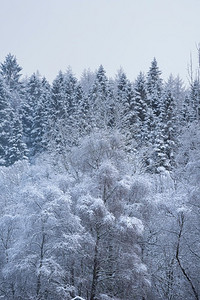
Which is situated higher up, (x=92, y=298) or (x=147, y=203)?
(x=147, y=203)

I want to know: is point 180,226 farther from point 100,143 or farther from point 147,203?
point 100,143

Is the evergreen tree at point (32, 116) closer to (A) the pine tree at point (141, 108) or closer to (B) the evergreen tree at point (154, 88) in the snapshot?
(A) the pine tree at point (141, 108)

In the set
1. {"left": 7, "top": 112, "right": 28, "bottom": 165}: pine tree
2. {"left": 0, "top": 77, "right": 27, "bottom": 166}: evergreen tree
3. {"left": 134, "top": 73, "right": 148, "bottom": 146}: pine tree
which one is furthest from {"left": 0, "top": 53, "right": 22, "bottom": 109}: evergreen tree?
{"left": 134, "top": 73, "right": 148, "bottom": 146}: pine tree

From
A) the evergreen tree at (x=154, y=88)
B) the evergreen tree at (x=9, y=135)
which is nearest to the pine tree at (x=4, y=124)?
the evergreen tree at (x=9, y=135)

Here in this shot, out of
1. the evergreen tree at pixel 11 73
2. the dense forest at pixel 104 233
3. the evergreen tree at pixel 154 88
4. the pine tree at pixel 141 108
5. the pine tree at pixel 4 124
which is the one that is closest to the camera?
the dense forest at pixel 104 233

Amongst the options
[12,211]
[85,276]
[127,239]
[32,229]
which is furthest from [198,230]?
[12,211]

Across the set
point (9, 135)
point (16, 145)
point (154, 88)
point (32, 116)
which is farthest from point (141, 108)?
point (9, 135)

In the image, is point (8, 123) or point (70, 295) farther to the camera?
point (8, 123)

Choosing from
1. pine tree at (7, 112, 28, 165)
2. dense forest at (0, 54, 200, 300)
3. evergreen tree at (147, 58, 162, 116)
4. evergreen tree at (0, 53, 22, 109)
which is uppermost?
evergreen tree at (0, 53, 22, 109)

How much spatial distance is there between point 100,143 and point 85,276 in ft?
21.7

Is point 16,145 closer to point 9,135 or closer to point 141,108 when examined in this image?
point 9,135

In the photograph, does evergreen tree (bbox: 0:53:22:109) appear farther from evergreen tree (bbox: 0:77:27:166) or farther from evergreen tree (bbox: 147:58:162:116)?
evergreen tree (bbox: 147:58:162:116)

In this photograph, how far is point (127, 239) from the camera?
43.3ft

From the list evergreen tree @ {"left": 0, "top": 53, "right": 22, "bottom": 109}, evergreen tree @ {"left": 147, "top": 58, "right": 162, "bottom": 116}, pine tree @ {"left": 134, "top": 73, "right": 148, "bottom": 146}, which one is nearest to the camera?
pine tree @ {"left": 134, "top": 73, "right": 148, "bottom": 146}
